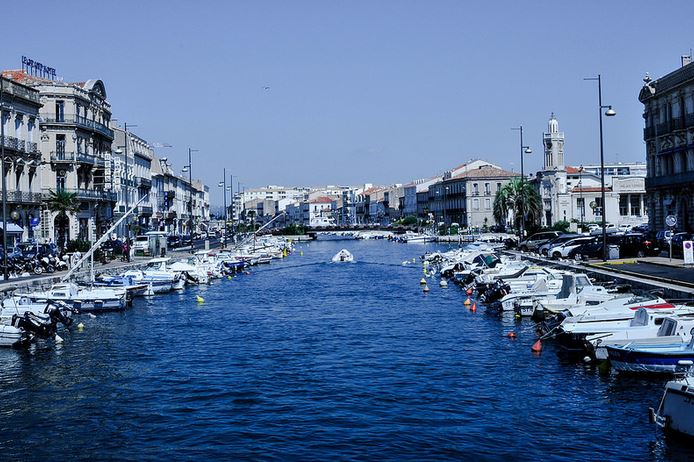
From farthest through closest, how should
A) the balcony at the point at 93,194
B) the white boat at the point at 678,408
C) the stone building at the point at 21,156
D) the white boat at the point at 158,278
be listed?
the balcony at the point at 93,194, the stone building at the point at 21,156, the white boat at the point at 158,278, the white boat at the point at 678,408

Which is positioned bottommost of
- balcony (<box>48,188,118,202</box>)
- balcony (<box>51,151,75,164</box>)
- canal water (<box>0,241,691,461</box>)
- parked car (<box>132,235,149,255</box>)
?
canal water (<box>0,241,691,461</box>)

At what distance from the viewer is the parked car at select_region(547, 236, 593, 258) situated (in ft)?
206

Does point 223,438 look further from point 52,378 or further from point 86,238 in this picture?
point 86,238

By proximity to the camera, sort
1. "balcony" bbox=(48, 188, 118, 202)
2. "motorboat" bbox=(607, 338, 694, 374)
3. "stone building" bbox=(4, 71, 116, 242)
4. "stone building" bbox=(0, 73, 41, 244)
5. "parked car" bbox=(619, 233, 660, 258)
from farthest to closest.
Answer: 1. "balcony" bbox=(48, 188, 118, 202)
2. "stone building" bbox=(4, 71, 116, 242)
3. "stone building" bbox=(0, 73, 41, 244)
4. "parked car" bbox=(619, 233, 660, 258)
5. "motorboat" bbox=(607, 338, 694, 374)

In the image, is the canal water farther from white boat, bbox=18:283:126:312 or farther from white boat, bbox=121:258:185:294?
white boat, bbox=121:258:185:294

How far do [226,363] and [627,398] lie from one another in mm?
14537

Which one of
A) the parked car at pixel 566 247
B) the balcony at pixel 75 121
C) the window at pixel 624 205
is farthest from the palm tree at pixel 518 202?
the balcony at pixel 75 121

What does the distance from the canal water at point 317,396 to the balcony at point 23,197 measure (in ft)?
77.0

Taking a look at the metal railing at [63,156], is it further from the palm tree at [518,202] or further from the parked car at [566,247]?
the palm tree at [518,202]

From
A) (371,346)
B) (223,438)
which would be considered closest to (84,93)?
(371,346)

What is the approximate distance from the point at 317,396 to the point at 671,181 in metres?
53.6

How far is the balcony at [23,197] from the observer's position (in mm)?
61056

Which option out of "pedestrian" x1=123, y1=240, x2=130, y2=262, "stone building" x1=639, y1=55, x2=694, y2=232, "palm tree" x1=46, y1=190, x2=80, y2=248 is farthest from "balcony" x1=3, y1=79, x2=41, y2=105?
"stone building" x1=639, y1=55, x2=694, y2=232

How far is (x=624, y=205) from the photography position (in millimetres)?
123375
